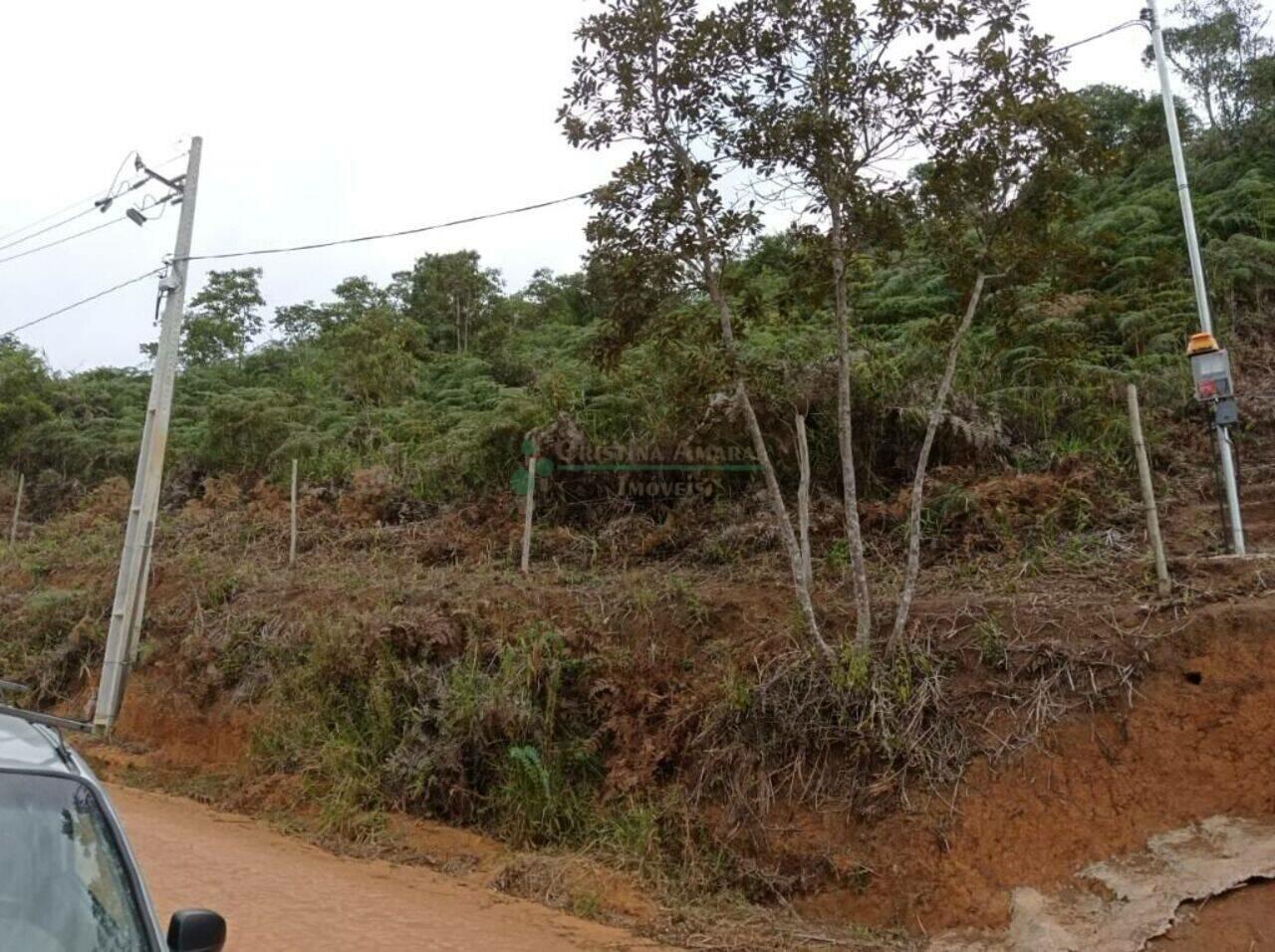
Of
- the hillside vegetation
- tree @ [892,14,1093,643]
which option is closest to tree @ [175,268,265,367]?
the hillside vegetation

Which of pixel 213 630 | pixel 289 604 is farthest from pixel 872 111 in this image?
pixel 213 630

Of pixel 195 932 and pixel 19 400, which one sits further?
pixel 19 400

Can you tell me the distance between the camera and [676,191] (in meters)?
7.07

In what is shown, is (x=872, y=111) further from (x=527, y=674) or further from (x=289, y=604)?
(x=289, y=604)

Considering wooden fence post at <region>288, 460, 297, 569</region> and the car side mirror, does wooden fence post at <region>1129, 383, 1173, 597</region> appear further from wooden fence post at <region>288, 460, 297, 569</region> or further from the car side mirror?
wooden fence post at <region>288, 460, 297, 569</region>

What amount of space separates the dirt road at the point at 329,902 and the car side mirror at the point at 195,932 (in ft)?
9.36

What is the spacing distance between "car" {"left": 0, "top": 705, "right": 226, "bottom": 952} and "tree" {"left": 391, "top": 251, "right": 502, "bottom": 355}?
23.2 m

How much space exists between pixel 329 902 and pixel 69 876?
381 centimetres

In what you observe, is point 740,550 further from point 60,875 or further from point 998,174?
point 60,875

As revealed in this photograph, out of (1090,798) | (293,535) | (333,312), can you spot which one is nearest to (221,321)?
(333,312)

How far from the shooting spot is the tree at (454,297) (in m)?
25.6

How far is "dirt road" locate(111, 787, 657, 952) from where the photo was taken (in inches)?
204

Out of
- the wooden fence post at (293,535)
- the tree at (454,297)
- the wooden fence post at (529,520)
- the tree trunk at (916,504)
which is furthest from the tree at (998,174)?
the tree at (454,297)

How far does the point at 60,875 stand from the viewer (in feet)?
7.86
